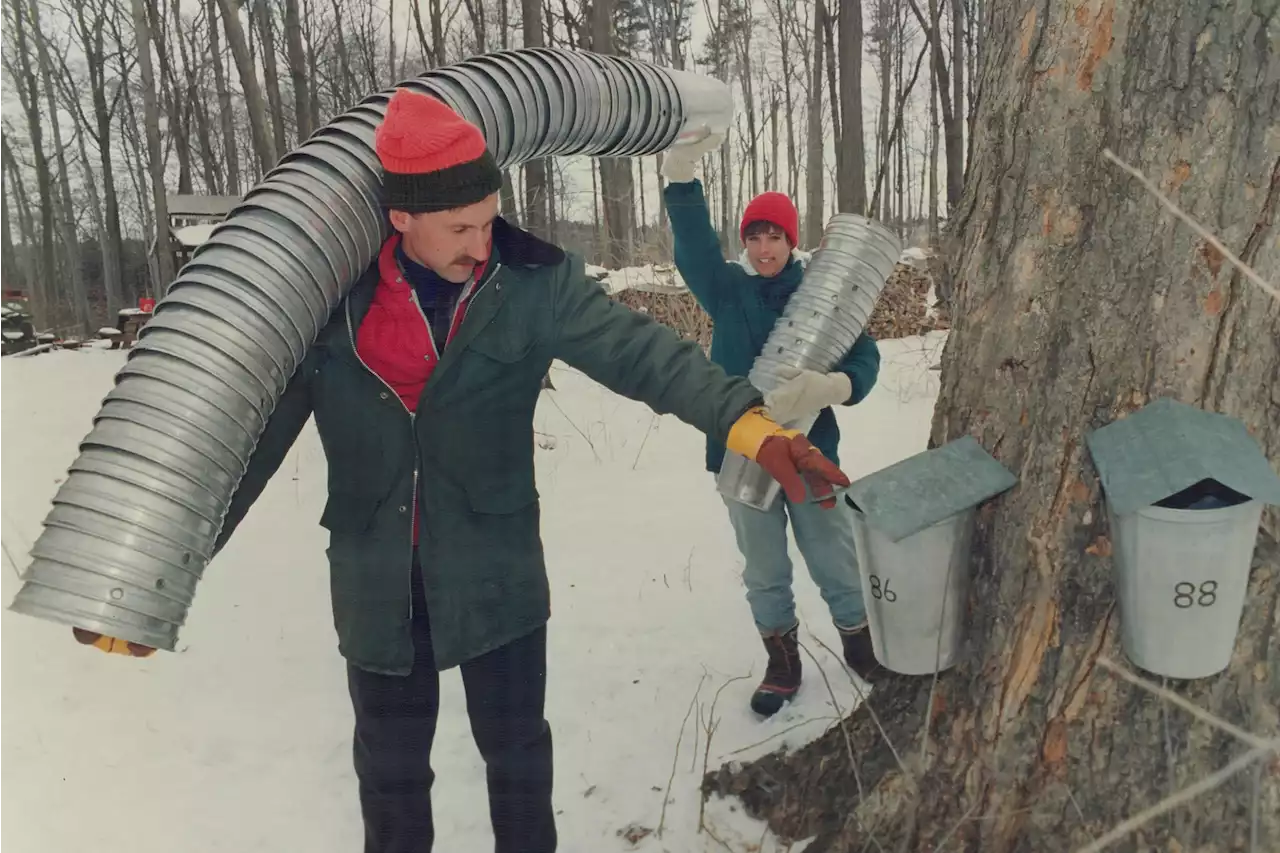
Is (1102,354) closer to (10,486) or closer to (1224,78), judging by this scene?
(1224,78)

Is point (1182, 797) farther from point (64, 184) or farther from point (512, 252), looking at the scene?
point (64, 184)

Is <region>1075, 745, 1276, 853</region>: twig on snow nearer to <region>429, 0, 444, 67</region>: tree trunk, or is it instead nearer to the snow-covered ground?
the snow-covered ground

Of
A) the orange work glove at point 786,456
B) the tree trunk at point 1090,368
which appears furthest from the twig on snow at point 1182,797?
the orange work glove at point 786,456

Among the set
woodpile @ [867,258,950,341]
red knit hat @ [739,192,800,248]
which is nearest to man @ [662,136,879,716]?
red knit hat @ [739,192,800,248]

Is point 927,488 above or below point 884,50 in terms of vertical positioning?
below

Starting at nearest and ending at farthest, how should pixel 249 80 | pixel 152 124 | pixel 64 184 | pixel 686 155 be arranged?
pixel 686 155 → pixel 249 80 → pixel 152 124 → pixel 64 184

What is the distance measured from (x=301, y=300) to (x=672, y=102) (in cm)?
121

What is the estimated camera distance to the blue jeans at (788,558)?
2.68 metres

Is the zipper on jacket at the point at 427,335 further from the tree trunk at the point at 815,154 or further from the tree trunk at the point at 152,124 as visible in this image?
the tree trunk at the point at 152,124

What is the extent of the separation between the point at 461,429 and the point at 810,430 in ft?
4.10

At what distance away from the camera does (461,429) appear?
1.63 meters

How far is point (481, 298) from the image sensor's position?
5.24 feet

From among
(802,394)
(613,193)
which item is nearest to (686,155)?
(802,394)

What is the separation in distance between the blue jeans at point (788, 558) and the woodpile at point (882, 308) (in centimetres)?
473
